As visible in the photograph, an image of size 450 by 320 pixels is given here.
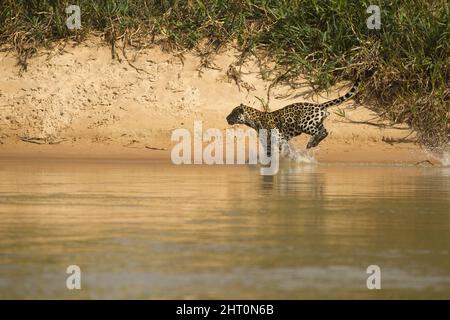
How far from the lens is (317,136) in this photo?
14.9m

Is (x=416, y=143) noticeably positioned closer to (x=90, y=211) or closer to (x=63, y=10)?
(x=63, y=10)

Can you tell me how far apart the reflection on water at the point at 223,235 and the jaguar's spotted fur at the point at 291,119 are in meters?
2.47

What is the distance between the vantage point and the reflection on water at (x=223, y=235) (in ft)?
20.1

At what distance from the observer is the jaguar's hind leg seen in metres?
14.9

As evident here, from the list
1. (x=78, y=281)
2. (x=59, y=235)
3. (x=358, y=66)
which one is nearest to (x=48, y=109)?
(x=358, y=66)

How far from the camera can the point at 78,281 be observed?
6.14 m

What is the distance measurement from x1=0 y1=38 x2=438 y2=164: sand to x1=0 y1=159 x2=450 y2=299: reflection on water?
2.71 meters

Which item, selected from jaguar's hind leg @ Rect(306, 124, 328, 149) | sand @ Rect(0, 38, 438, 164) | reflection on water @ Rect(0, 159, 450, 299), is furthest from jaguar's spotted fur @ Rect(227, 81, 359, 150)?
reflection on water @ Rect(0, 159, 450, 299)

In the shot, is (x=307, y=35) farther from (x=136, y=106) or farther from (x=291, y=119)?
(x=136, y=106)

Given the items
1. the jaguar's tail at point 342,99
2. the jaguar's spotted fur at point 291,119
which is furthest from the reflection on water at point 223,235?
the jaguar's tail at point 342,99

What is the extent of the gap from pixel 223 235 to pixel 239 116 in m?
7.28
